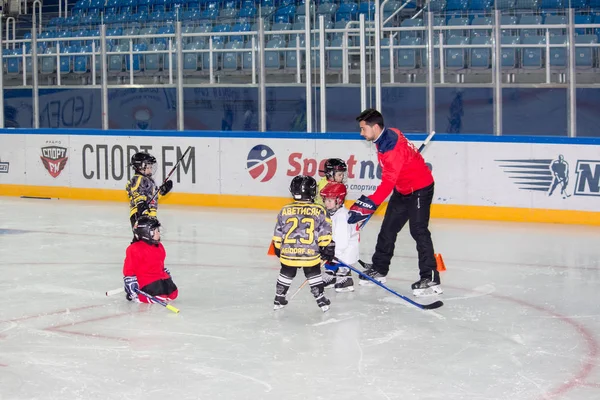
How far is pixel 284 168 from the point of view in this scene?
44.3ft

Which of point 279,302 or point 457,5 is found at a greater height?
point 457,5

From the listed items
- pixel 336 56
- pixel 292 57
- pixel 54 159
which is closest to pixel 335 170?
pixel 336 56

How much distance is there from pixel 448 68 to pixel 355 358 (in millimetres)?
7354

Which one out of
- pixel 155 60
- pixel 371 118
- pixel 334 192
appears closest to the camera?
pixel 371 118

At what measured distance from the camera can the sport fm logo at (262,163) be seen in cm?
1364

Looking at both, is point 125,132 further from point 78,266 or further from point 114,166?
point 78,266

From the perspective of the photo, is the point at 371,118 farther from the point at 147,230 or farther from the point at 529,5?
the point at 529,5

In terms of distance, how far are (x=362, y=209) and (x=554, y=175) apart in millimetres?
5166

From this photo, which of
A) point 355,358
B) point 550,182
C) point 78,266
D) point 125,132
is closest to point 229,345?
point 355,358

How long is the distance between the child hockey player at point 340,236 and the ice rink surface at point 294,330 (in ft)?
0.36

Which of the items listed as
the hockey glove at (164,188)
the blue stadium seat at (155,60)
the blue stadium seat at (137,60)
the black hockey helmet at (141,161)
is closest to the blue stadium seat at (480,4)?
the blue stadium seat at (155,60)

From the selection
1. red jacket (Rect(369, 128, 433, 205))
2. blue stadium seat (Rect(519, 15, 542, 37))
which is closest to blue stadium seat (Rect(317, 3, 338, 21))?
blue stadium seat (Rect(519, 15, 542, 37))

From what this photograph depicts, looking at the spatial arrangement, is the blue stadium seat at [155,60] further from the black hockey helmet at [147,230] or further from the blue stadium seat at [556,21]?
the black hockey helmet at [147,230]

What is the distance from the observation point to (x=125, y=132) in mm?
14727
